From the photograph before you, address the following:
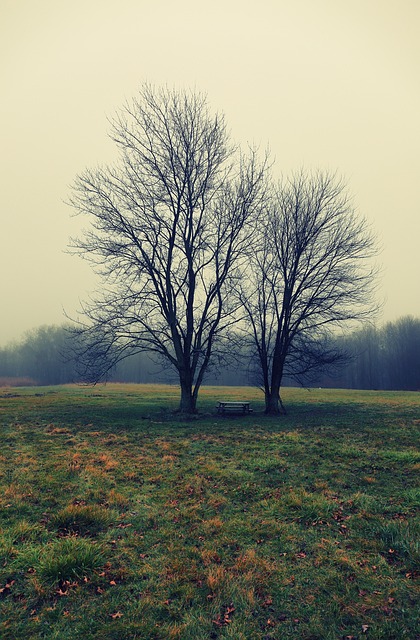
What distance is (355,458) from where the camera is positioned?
33.7 ft

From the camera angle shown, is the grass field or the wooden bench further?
the wooden bench

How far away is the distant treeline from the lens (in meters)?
76.0

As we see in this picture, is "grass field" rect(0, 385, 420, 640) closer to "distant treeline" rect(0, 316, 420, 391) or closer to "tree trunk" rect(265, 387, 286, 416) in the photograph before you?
"tree trunk" rect(265, 387, 286, 416)

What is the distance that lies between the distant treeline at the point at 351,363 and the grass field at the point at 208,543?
54.2m

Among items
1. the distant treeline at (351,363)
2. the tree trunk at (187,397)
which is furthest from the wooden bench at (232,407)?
the distant treeline at (351,363)

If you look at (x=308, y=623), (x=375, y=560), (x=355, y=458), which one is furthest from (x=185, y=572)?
(x=355, y=458)

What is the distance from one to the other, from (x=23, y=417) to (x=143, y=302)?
27.4 ft

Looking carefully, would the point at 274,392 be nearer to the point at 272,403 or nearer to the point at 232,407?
the point at 272,403

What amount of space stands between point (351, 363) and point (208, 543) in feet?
243

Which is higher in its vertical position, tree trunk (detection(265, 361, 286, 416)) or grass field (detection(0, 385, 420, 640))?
tree trunk (detection(265, 361, 286, 416))

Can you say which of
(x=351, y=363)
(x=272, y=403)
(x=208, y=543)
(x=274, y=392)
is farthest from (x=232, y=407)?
(x=351, y=363)

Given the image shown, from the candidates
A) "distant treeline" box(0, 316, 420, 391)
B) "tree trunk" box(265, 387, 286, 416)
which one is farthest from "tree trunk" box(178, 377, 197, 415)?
"distant treeline" box(0, 316, 420, 391)

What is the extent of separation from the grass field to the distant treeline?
178 feet

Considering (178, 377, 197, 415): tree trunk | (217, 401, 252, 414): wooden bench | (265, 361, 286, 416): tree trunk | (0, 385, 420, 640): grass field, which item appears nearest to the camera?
(0, 385, 420, 640): grass field
